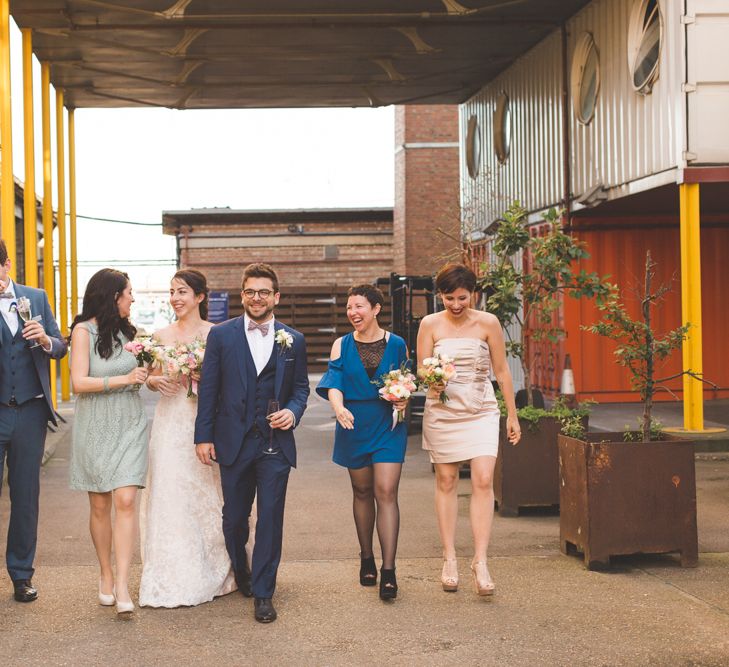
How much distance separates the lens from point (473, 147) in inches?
980

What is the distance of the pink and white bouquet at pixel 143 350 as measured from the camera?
6340 mm

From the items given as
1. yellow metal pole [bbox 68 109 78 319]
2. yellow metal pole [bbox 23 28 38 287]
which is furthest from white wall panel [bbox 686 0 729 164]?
yellow metal pole [bbox 68 109 78 319]

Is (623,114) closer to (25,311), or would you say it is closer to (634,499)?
(634,499)

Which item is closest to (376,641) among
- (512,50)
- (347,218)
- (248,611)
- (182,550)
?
(248,611)

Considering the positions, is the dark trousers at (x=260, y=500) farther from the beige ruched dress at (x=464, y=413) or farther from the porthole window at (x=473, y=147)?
the porthole window at (x=473, y=147)

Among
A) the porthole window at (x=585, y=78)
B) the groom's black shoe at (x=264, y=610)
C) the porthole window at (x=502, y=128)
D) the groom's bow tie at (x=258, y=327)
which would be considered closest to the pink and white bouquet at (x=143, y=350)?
the groom's bow tie at (x=258, y=327)

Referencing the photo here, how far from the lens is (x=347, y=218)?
114 feet

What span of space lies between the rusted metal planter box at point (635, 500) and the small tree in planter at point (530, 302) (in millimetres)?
1828

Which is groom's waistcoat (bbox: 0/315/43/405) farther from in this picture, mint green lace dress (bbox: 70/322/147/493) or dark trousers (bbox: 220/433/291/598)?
dark trousers (bbox: 220/433/291/598)

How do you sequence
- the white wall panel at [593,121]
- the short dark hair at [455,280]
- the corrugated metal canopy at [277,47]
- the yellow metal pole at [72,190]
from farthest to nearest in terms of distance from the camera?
the yellow metal pole at [72,190]
the corrugated metal canopy at [277,47]
the white wall panel at [593,121]
the short dark hair at [455,280]

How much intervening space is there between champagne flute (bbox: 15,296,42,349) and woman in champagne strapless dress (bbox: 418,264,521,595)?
7.25ft

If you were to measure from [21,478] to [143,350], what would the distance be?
1.06 m

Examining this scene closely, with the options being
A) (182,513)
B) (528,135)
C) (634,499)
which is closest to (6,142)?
(182,513)

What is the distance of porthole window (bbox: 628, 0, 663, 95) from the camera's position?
14500 mm
